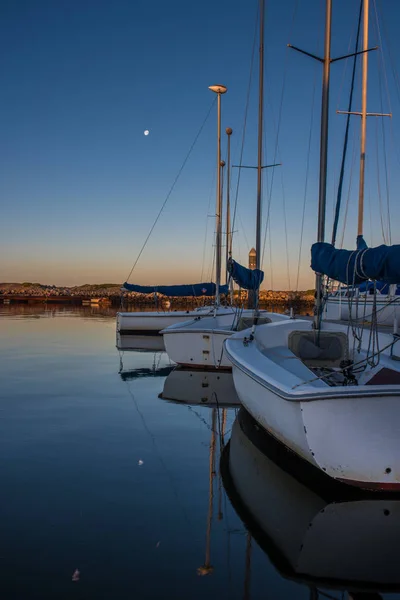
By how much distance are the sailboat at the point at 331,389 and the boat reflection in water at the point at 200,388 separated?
1966 millimetres

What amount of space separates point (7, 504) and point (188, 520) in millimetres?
1707

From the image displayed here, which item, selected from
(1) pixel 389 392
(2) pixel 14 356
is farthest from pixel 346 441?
(2) pixel 14 356

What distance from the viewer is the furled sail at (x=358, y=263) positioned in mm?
5395

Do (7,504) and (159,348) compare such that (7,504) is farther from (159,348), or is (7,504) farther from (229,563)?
(159,348)

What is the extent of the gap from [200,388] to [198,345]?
1.94m

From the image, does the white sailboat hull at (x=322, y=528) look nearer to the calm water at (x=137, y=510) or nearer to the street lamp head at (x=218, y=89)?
the calm water at (x=137, y=510)

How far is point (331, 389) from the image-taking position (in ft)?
14.7

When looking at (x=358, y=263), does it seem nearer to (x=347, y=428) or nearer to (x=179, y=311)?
(x=347, y=428)

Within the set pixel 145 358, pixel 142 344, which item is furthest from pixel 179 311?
pixel 145 358

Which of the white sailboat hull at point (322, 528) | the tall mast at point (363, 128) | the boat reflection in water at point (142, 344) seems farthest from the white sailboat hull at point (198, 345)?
the white sailboat hull at point (322, 528)

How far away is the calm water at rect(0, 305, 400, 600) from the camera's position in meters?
3.40

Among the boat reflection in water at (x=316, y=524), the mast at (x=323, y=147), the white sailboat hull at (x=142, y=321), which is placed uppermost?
the mast at (x=323, y=147)

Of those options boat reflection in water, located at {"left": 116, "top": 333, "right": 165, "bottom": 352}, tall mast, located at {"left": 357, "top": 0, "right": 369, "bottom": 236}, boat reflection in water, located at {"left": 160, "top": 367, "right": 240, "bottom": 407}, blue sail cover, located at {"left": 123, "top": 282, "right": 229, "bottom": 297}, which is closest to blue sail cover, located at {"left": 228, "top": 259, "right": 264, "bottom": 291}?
boat reflection in water, located at {"left": 160, "top": 367, "right": 240, "bottom": 407}

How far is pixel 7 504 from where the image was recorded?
4547 millimetres
